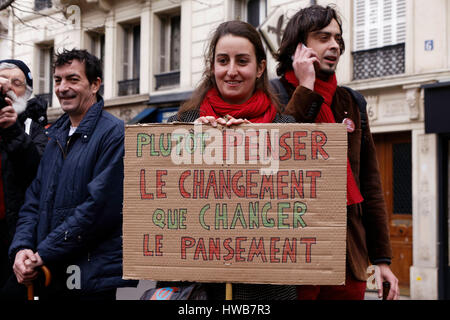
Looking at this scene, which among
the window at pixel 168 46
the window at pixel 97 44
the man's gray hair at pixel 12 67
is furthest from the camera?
the window at pixel 97 44

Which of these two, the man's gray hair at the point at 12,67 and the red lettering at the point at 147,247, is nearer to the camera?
the red lettering at the point at 147,247

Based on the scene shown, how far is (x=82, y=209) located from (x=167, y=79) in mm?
10957

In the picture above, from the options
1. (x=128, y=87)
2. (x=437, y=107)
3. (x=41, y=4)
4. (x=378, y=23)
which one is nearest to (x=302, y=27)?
(x=437, y=107)

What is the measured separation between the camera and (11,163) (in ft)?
10.6

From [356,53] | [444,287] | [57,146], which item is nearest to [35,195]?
[57,146]

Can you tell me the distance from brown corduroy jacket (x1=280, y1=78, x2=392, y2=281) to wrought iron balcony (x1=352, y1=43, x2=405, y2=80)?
748cm

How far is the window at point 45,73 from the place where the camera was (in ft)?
54.3

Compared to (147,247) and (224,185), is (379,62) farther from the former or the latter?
(147,247)

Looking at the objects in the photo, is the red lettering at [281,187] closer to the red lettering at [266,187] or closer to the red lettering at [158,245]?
the red lettering at [266,187]

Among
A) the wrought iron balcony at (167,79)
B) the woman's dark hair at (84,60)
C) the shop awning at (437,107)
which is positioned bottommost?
the woman's dark hair at (84,60)

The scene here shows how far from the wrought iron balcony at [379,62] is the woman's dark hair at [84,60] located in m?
7.52

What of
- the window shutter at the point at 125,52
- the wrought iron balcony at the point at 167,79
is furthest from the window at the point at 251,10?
the window shutter at the point at 125,52

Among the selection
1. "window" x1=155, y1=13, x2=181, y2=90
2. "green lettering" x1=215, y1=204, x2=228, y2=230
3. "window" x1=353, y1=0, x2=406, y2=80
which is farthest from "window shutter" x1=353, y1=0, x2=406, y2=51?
"green lettering" x1=215, y1=204, x2=228, y2=230

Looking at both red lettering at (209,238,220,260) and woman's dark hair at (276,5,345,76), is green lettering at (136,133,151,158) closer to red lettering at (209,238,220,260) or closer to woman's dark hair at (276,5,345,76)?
red lettering at (209,238,220,260)
